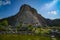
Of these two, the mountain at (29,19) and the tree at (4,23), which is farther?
the tree at (4,23)

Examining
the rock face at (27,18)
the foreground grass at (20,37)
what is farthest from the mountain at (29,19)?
the foreground grass at (20,37)

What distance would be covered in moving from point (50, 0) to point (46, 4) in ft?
0.41

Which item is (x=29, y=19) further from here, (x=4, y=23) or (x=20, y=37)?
(x=4, y=23)

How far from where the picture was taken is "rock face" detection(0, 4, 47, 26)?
151 inches

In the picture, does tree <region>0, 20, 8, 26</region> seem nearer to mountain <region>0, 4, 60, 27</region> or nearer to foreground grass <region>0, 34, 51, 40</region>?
mountain <region>0, 4, 60, 27</region>

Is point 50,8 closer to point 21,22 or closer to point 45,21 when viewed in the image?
point 45,21

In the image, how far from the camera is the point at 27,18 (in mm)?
3850

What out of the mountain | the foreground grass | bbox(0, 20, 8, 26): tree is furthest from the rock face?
the foreground grass

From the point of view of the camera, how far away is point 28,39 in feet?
12.4

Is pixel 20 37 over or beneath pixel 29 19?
beneath

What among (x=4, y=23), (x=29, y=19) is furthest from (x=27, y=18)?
(x=4, y=23)

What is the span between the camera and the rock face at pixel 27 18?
3.83 m

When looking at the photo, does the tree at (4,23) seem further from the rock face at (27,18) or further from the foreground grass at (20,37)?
the foreground grass at (20,37)

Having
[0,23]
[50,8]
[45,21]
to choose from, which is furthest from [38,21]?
[0,23]
